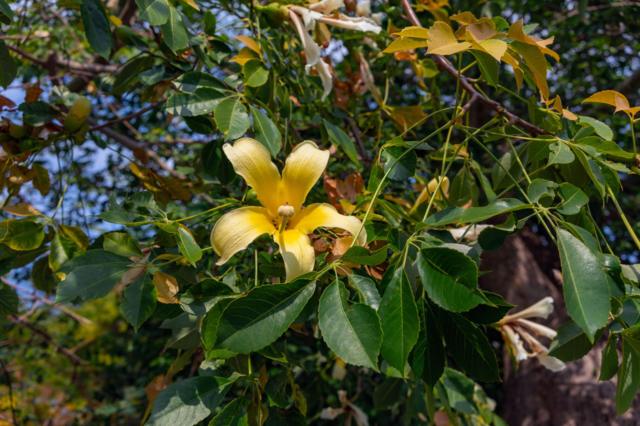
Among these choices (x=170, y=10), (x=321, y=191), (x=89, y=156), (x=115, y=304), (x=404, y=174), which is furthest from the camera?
(x=115, y=304)

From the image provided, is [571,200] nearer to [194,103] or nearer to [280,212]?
[280,212]

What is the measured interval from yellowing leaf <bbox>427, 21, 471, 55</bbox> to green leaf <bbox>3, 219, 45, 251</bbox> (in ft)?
2.51

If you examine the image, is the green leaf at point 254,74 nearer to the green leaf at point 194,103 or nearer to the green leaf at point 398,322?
the green leaf at point 194,103

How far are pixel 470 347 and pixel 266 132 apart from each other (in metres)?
0.47

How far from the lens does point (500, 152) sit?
263 centimetres

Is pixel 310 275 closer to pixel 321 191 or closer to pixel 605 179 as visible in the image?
pixel 605 179

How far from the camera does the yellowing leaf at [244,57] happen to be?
1.06 m

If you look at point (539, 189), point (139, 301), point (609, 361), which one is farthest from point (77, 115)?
point (609, 361)

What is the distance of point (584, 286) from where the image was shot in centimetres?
63

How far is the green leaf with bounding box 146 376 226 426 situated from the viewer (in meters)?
0.78

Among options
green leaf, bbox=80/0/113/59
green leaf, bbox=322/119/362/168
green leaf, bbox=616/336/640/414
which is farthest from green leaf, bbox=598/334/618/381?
green leaf, bbox=80/0/113/59

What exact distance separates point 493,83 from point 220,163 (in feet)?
1.87

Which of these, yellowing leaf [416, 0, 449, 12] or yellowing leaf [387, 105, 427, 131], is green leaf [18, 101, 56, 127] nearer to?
yellowing leaf [387, 105, 427, 131]

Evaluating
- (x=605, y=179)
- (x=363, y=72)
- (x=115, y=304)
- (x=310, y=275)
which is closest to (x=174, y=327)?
(x=310, y=275)
